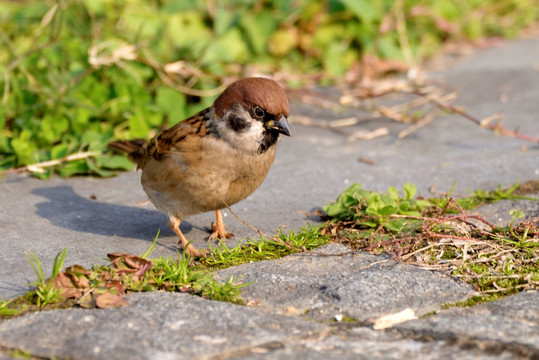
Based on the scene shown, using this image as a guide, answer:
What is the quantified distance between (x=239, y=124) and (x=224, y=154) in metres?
0.18

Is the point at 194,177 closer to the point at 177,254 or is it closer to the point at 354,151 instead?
the point at 177,254

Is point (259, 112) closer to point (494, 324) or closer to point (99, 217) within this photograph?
point (99, 217)

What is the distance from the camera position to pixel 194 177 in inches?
151

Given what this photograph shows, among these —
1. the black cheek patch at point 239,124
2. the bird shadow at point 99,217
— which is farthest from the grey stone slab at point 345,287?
the bird shadow at point 99,217

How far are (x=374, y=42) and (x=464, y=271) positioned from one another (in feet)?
14.8

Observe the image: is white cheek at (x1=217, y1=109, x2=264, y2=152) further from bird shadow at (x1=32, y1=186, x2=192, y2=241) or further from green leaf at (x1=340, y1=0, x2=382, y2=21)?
green leaf at (x1=340, y1=0, x2=382, y2=21)

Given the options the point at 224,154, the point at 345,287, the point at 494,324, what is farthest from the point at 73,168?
the point at 494,324

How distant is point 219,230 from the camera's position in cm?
399

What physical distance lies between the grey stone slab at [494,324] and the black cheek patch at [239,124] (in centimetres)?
155

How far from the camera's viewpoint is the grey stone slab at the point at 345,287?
2.86m

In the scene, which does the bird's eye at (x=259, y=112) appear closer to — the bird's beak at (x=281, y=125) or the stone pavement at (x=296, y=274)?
the bird's beak at (x=281, y=125)

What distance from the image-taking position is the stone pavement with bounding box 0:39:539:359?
2465mm

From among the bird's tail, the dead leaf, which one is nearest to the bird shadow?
the bird's tail

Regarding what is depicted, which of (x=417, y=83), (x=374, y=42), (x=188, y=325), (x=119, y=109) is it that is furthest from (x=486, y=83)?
(x=188, y=325)
